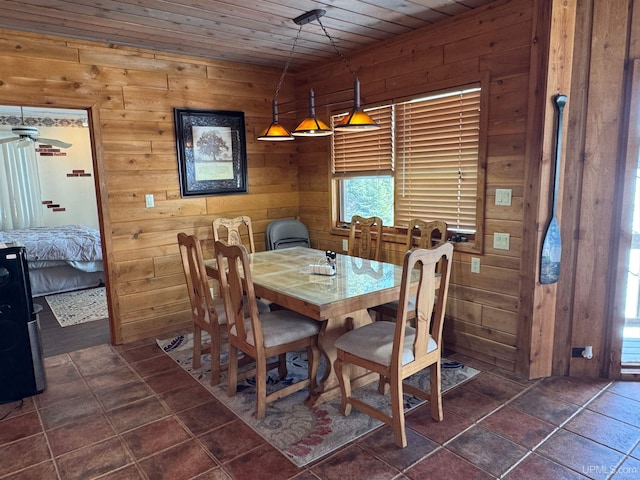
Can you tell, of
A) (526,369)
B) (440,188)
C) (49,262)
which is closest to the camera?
(526,369)

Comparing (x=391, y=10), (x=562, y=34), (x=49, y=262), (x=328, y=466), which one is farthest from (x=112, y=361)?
(x=562, y=34)

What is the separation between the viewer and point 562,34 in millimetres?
2514

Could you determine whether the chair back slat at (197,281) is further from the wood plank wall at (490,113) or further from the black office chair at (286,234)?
the wood plank wall at (490,113)

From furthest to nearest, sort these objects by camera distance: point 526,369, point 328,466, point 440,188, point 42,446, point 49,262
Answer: point 49,262
point 440,188
point 526,369
point 42,446
point 328,466

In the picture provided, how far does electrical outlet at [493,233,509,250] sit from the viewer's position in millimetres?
2845

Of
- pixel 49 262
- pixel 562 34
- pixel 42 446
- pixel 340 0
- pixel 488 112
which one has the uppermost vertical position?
pixel 340 0

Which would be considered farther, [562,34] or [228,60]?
[228,60]

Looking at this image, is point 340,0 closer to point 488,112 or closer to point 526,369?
point 488,112

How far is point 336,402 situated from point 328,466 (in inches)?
22.5

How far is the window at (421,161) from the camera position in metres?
3.04

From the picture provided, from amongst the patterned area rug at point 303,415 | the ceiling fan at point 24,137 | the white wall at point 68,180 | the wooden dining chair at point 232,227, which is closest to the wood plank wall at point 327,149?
the wooden dining chair at point 232,227

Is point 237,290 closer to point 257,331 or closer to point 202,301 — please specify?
point 257,331

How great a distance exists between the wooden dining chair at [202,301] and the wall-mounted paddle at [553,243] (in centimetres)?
206

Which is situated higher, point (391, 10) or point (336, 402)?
point (391, 10)
